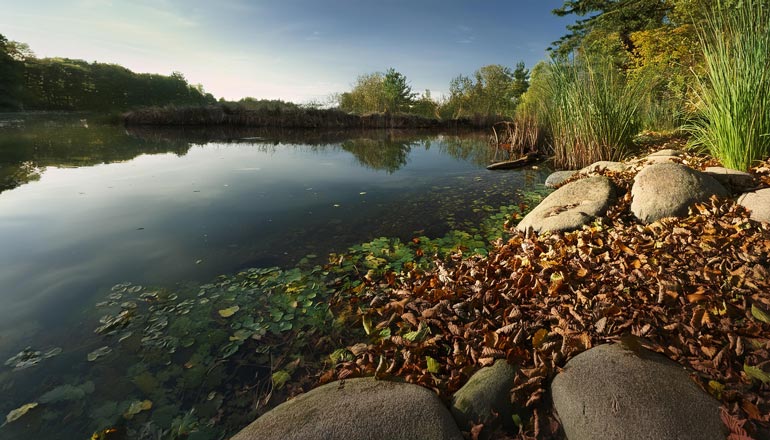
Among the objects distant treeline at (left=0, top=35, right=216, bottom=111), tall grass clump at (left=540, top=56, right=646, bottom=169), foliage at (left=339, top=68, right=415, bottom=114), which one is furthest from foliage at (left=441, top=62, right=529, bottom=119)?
distant treeline at (left=0, top=35, right=216, bottom=111)

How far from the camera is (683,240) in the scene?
2.65 meters

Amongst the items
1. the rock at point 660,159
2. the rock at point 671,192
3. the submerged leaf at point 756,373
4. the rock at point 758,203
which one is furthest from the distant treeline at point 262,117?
the submerged leaf at point 756,373

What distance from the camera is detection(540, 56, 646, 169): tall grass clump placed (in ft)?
22.0

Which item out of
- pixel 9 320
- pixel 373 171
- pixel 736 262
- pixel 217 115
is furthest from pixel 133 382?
pixel 217 115

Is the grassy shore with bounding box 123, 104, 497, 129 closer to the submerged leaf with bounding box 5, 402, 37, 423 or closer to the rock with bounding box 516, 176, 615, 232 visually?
the rock with bounding box 516, 176, 615, 232

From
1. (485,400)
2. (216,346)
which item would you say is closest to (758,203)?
(485,400)

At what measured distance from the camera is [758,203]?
2893mm

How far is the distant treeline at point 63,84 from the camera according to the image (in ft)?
111

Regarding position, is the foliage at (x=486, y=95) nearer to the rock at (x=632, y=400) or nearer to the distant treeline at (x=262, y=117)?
the distant treeline at (x=262, y=117)

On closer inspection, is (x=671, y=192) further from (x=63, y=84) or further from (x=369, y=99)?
(x=63, y=84)

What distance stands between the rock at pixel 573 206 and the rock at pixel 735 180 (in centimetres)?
97

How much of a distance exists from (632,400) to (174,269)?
3666 mm

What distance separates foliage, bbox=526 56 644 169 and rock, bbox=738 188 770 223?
14.2 ft

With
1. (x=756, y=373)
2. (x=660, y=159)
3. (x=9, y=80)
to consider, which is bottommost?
(x=756, y=373)
